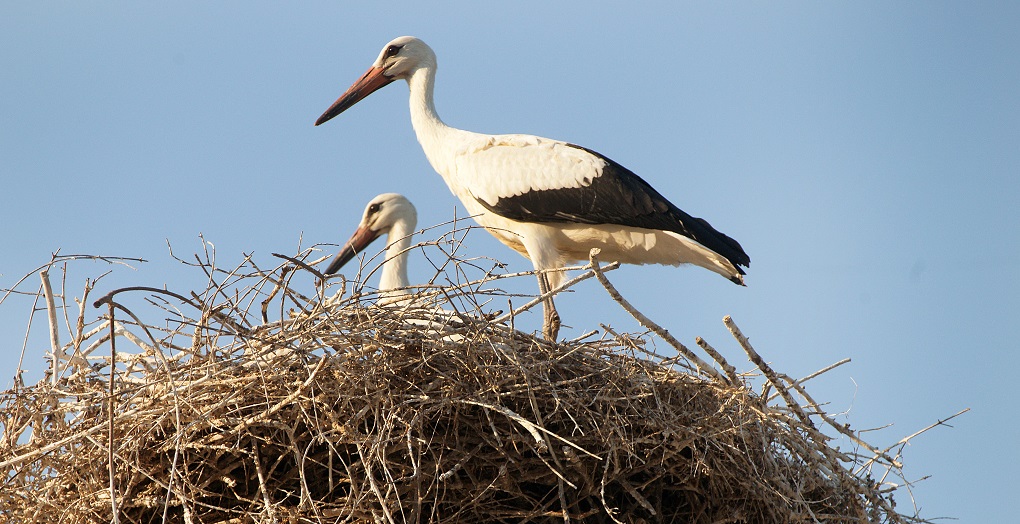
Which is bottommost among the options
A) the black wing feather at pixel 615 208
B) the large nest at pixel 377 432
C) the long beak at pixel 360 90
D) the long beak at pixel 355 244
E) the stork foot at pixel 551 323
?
the large nest at pixel 377 432

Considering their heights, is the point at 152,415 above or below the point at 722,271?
below

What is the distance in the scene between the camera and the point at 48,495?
12.5 feet

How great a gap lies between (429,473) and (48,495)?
1.26 m

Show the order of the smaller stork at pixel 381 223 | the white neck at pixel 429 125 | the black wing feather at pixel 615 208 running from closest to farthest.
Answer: the black wing feather at pixel 615 208 → the white neck at pixel 429 125 → the smaller stork at pixel 381 223

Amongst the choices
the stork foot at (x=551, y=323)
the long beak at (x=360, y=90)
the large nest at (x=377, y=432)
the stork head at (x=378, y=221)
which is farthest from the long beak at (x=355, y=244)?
the large nest at (x=377, y=432)

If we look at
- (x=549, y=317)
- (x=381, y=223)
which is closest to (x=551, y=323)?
(x=549, y=317)

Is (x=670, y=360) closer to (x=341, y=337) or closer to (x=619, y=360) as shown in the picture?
(x=619, y=360)

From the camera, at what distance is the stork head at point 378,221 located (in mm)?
7473

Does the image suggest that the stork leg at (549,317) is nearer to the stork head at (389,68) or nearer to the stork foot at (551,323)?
the stork foot at (551,323)

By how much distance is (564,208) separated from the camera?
20.1 ft

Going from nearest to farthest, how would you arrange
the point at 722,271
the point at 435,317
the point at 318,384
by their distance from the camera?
the point at 318,384
the point at 435,317
the point at 722,271

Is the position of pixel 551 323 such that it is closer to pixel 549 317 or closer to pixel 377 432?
pixel 549 317

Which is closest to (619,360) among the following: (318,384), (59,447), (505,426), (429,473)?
(505,426)

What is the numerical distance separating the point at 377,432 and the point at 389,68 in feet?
12.6
